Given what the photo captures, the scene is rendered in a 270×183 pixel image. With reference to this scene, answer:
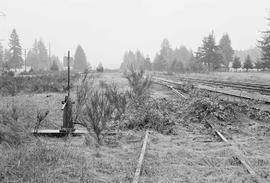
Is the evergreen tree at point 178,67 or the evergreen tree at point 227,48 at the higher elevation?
the evergreen tree at point 227,48

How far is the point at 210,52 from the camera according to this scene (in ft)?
208

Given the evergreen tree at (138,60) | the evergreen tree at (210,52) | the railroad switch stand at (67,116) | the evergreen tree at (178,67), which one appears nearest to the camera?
the railroad switch stand at (67,116)

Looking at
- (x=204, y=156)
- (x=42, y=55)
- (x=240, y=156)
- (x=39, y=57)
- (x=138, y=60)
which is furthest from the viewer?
(x=138, y=60)

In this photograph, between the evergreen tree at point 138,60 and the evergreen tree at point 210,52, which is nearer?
the evergreen tree at point 210,52

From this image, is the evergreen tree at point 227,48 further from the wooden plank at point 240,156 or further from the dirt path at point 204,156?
the wooden plank at point 240,156

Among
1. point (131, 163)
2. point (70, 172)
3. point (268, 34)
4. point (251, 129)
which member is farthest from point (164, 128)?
point (268, 34)

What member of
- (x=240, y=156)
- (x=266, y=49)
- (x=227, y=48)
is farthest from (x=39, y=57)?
(x=240, y=156)

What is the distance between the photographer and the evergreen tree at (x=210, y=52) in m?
63.5

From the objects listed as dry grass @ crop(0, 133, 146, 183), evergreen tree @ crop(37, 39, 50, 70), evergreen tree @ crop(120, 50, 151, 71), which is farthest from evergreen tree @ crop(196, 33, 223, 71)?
evergreen tree @ crop(37, 39, 50, 70)

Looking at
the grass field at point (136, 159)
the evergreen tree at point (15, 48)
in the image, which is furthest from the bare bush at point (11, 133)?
the evergreen tree at point (15, 48)

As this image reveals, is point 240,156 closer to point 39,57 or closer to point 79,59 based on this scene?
point 79,59

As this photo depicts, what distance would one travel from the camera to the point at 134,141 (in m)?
6.95

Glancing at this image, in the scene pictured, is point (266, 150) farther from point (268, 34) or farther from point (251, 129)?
point (268, 34)

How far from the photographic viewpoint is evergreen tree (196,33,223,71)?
63469 millimetres
